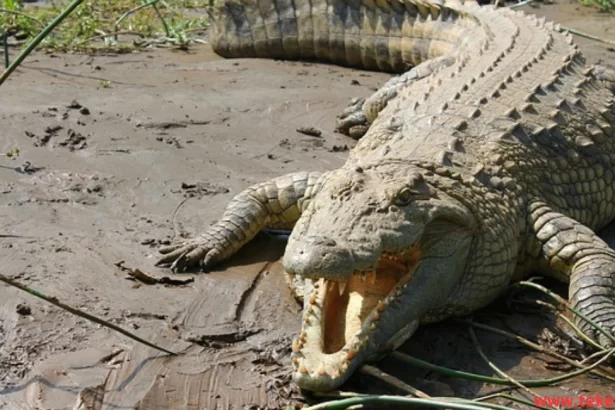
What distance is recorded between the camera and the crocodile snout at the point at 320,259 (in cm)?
338

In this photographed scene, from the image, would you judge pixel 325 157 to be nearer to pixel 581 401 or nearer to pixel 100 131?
pixel 100 131


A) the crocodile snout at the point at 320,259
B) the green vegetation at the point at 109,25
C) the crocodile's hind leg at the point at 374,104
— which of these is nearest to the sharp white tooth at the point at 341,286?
the crocodile snout at the point at 320,259

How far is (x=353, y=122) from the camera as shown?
260 inches

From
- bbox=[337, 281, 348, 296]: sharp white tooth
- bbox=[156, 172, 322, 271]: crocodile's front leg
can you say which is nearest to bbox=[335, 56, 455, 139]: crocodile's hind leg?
bbox=[156, 172, 322, 271]: crocodile's front leg

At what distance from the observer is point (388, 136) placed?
489 cm

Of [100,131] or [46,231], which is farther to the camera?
[100,131]

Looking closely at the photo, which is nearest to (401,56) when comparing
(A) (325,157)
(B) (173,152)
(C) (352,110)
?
(C) (352,110)

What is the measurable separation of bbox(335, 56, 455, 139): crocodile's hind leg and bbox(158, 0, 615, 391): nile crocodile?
0.05ft

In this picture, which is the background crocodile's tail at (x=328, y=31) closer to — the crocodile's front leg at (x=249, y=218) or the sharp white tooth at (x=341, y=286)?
the crocodile's front leg at (x=249, y=218)

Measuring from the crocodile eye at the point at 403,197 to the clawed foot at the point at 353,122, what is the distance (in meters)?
2.67

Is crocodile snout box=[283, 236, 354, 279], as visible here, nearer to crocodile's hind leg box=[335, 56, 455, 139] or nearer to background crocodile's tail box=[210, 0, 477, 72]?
crocodile's hind leg box=[335, 56, 455, 139]

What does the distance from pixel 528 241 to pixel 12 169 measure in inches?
120

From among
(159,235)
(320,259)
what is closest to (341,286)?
(320,259)

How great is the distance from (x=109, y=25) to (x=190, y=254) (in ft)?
16.4
